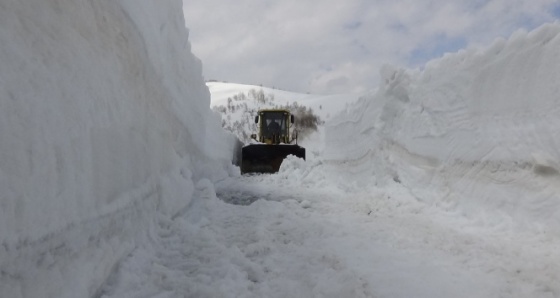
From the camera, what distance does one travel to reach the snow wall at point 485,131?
429 centimetres

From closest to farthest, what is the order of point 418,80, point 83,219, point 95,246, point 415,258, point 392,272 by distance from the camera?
point 83,219, point 95,246, point 392,272, point 415,258, point 418,80

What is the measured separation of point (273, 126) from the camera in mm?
20438

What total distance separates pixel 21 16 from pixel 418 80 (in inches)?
259

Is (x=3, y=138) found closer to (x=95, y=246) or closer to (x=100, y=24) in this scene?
(x=95, y=246)

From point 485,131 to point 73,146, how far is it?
4574 millimetres

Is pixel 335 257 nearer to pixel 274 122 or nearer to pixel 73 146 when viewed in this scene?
pixel 73 146

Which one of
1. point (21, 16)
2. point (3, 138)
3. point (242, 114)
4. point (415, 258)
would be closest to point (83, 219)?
point (3, 138)

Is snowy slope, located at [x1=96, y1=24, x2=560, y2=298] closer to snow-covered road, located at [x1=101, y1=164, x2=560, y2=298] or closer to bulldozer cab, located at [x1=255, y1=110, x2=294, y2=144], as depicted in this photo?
snow-covered road, located at [x1=101, y1=164, x2=560, y2=298]

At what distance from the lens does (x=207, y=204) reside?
599cm

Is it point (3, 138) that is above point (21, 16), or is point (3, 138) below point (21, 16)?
below

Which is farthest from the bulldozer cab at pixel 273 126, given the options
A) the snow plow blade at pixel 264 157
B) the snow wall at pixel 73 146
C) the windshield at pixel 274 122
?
the snow wall at pixel 73 146

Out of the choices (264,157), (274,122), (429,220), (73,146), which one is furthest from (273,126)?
(73,146)

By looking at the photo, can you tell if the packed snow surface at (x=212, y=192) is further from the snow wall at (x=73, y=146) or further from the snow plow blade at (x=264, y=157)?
the snow plow blade at (x=264, y=157)

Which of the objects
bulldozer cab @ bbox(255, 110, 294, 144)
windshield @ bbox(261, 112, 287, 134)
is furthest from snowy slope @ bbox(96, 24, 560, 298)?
windshield @ bbox(261, 112, 287, 134)
